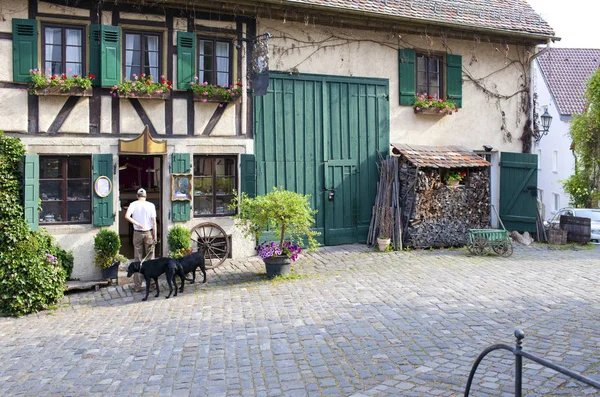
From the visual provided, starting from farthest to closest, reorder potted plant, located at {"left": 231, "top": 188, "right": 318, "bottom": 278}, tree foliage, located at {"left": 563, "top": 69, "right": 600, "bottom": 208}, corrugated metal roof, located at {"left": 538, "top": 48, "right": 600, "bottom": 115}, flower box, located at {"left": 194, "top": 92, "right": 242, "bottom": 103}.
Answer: corrugated metal roof, located at {"left": 538, "top": 48, "right": 600, "bottom": 115} < tree foliage, located at {"left": 563, "top": 69, "right": 600, "bottom": 208} < flower box, located at {"left": 194, "top": 92, "right": 242, "bottom": 103} < potted plant, located at {"left": 231, "top": 188, "right": 318, "bottom": 278}

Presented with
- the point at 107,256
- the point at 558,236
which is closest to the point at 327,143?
the point at 107,256

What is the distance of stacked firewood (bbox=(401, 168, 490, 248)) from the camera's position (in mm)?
13698

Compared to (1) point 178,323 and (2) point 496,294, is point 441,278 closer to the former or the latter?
(2) point 496,294

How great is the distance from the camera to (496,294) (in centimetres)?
962

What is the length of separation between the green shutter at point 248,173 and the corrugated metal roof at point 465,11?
3.08 metres

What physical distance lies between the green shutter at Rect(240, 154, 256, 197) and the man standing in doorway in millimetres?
2122

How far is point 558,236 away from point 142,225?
9.37 meters

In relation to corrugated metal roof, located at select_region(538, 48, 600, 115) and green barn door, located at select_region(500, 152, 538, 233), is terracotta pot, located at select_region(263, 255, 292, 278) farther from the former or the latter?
corrugated metal roof, located at select_region(538, 48, 600, 115)

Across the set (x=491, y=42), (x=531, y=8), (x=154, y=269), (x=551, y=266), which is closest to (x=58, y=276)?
(x=154, y=269)

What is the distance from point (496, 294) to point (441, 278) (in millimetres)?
1352

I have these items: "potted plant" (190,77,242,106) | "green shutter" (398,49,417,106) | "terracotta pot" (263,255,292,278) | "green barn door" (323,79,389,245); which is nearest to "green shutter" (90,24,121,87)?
"potted plant" (190,77,242,106)

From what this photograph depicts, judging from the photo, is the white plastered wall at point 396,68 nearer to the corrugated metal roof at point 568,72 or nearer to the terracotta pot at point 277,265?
the terracotta pot at point 277,265

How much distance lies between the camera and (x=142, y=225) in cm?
1130

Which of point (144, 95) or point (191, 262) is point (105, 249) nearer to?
point (191, 262)
